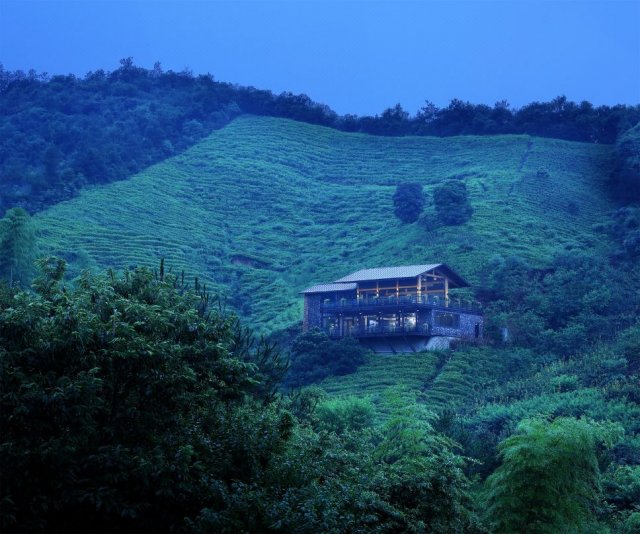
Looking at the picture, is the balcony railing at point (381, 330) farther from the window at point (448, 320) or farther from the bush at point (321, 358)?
the bush at point (321, 358)

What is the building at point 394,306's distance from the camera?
5031cm

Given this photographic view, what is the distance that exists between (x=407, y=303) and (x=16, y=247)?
2006 cm

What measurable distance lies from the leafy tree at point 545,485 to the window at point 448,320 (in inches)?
1284

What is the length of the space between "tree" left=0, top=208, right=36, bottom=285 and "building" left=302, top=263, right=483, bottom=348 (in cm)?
1550

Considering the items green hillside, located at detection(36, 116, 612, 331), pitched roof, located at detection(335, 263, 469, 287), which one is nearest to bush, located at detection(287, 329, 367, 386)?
pitched roof, located at detection(335, 263, 469, 287)

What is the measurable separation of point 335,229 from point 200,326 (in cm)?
6117

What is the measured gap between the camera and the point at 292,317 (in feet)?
191

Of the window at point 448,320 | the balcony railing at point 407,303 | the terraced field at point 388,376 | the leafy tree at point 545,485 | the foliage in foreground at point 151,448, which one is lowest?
the terraced field at point 388,376

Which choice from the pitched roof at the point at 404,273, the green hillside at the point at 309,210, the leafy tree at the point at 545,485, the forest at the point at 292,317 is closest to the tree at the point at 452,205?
the forest at the point at 292,317

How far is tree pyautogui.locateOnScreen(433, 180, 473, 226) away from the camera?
219 ft

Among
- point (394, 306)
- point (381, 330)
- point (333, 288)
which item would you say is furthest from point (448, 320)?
point (333, 288)

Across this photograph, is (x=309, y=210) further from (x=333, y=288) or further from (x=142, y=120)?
(x=333, y=288)

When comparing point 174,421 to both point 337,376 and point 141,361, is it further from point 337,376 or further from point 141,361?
point 337,376

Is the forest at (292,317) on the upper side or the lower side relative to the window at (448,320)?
upper
